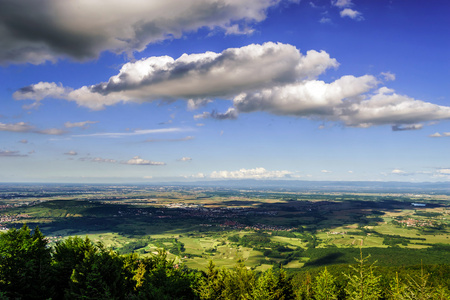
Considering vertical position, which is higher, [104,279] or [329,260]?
[104,279]

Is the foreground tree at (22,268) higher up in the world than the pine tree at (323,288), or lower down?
higher up

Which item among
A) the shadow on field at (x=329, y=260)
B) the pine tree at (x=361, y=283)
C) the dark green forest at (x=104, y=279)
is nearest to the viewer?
the pine tree at (x=361, y=283)

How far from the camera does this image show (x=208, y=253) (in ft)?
395

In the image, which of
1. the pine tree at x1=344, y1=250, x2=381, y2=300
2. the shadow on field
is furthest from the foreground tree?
the shadow on field

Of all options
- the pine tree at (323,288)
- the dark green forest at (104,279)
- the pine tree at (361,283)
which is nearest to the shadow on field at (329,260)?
the pine tree at (323,288)

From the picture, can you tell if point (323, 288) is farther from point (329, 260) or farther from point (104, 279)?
point (329, 260)

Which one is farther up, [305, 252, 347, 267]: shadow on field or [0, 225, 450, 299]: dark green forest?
[0, 225, 450, 299]: dark green forest

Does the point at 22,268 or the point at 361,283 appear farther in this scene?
the point at 22,268

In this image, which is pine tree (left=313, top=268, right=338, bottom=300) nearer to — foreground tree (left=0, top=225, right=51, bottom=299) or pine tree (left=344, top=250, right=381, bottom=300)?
pine tree (left=344, top=250, right=381, bottom=300)

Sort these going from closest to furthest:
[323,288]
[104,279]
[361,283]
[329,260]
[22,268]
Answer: [361,283]
[104,279]
[22,268]
[323,288]
[329,260]

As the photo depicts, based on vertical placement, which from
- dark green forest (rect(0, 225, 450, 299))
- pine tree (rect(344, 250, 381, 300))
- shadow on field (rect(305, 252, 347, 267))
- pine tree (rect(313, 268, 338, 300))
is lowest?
shadow on field (rect(305, 252, 347, 267))

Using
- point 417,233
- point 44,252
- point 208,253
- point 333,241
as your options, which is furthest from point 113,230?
point 417,233

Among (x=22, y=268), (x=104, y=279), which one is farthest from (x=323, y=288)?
(x=22, y=268)

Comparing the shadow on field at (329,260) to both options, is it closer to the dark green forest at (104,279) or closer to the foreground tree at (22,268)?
the dark green forest at (104,279)
